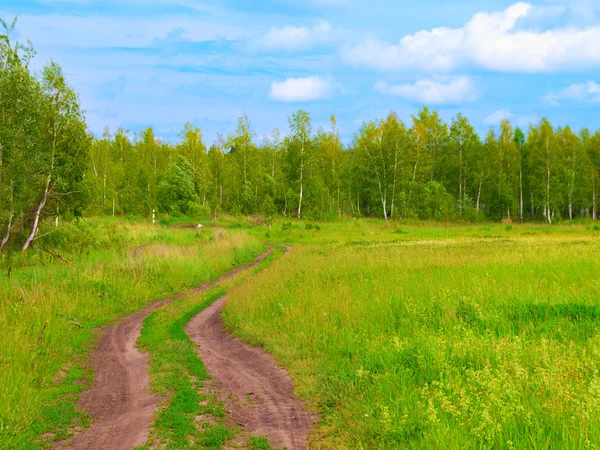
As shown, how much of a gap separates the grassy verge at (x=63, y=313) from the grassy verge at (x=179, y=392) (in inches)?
52.6

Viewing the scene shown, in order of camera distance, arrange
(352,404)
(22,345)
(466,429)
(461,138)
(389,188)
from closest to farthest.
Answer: (466,429) → (352,404) → (22,345) → (389,188) → (461,138)

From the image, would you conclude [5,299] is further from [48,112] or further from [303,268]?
[48,112]

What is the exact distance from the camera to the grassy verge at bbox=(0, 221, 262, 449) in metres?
6.63

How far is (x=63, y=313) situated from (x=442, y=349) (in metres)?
10.7

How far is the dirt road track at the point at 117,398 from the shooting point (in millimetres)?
5859

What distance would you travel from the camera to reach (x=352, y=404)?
6332 millimetres

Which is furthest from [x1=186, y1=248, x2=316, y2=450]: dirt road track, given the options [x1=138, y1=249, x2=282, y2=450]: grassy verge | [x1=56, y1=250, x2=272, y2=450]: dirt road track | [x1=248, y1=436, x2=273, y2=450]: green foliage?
[x1=56, y1=250, x2=272, y2=450]: dirt road track

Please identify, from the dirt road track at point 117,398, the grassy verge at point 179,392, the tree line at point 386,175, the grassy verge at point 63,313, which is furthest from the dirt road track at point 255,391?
the tree line at point 386,175

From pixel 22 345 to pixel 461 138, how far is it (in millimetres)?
66465

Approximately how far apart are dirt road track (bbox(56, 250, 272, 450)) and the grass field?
8.31 feet

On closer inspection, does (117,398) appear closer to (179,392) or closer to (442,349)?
(179,392)

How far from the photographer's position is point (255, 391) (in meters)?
7.47

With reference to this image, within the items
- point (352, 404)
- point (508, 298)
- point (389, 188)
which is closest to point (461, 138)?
point (389, 188)

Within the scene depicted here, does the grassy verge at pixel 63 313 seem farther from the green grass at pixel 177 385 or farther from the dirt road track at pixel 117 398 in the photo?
the green grass at pixel 177 385
